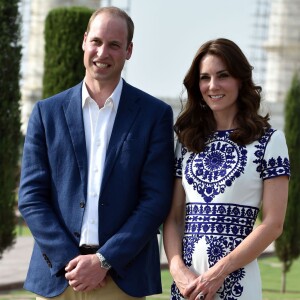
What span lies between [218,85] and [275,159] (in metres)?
0.37

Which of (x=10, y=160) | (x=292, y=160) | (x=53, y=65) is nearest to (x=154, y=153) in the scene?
(x=10, y=160)

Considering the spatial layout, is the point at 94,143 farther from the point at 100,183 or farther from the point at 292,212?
the point at 292,212

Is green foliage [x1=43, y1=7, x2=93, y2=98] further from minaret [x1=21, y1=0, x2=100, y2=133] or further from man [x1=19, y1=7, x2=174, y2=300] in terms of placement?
minaret [x1=21, y1=0, x2=100, y2=133]

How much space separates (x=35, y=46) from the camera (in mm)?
48375

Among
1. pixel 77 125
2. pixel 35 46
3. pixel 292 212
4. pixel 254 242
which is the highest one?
pixel 35 46

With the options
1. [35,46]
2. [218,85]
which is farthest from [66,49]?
[35,46]

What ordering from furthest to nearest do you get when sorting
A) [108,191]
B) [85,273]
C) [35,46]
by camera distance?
[35,46]
[108,191]
[85,273]

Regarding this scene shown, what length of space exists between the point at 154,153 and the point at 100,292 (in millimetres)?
581

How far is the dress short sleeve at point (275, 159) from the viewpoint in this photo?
3955 millimetres

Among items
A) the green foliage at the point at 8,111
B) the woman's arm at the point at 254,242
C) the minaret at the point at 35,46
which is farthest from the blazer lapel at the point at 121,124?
the minaret at the point at 35,46

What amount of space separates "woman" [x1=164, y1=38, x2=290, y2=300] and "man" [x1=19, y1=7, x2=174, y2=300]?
4.4 inches

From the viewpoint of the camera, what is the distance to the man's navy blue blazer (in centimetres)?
400

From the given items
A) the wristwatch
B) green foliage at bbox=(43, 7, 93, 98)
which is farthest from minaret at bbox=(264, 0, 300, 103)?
the wristwatch

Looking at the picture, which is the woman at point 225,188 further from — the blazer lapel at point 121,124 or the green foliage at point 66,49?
the green foliage at point 66,49
